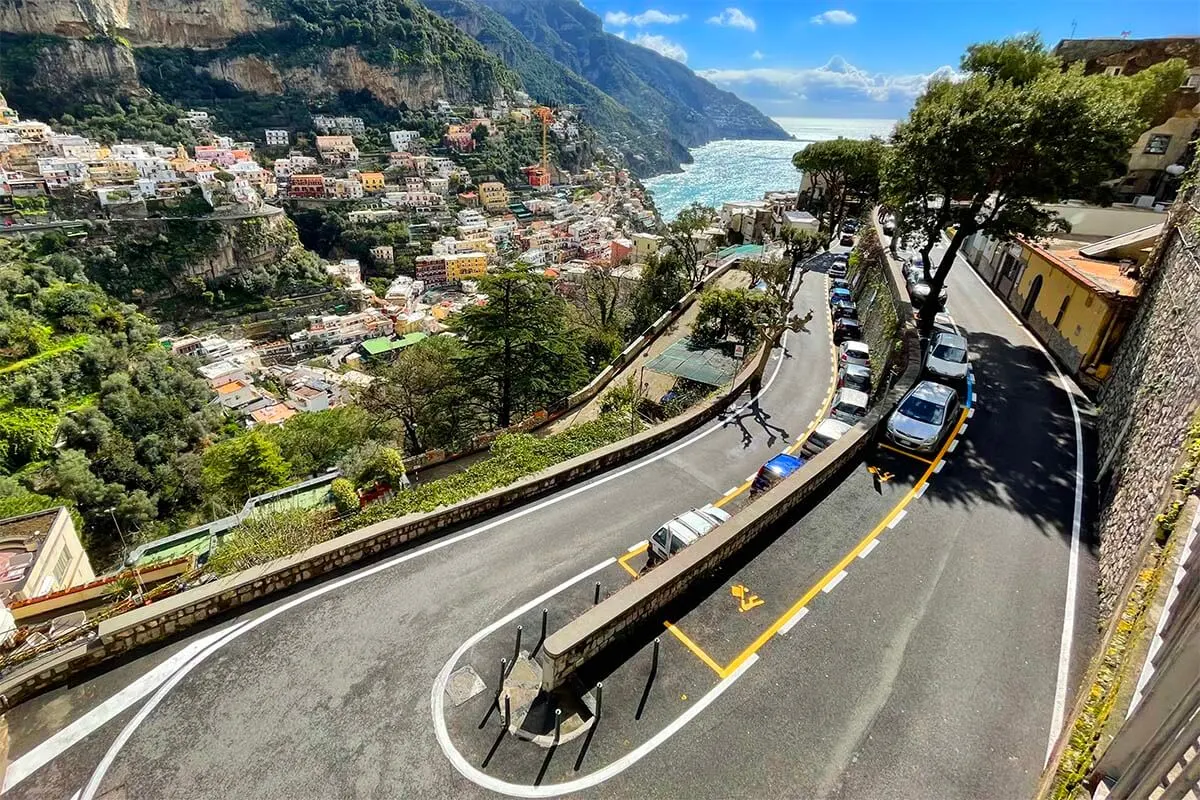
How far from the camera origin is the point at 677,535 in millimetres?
8930

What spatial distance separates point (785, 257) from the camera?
3406 centimetres

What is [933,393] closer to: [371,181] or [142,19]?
[371,181]

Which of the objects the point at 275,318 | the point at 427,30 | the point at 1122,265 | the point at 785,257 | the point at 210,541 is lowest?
the point at 275,318

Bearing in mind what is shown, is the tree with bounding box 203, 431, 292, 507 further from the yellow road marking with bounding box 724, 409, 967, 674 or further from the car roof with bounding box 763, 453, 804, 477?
the yellow road marking with bounding box 724, 409, 967, 674

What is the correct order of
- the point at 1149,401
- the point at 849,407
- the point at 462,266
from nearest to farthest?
the point at 1149,401 < the point at 849,407 < the point at 462,266

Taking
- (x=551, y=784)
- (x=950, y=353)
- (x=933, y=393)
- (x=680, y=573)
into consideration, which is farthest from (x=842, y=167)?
(x=551, y=784)

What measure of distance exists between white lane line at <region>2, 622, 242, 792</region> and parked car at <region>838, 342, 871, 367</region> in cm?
2013

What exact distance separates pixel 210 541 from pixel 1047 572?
22.9 metres

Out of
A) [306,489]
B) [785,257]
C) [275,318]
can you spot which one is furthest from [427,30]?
[306,489]

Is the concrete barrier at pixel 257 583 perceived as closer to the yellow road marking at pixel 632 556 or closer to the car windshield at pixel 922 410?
the yellow road marking at pixel 632 556

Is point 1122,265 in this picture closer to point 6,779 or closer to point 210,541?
point 6,779

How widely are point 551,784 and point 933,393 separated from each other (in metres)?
12.8

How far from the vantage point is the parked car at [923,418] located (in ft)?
39.7

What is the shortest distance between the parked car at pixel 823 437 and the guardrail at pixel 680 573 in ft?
2.40
